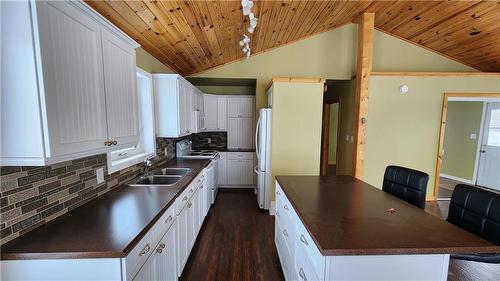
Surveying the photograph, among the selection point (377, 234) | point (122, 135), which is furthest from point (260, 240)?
point (122, 135)

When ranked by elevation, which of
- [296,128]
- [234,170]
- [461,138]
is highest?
[296,128]

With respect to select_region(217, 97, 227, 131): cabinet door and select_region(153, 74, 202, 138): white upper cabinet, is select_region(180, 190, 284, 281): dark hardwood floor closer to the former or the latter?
select_region(153, 74, 202, 138): white upper cabinet

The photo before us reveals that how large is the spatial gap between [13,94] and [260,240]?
2.62 meters

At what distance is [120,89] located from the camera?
1.51m

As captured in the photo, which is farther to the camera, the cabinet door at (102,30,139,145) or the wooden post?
the wooden post

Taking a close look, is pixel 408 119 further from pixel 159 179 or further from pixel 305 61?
pixel 159 179

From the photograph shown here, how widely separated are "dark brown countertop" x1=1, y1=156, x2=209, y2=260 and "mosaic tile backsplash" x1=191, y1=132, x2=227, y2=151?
10.8 ft

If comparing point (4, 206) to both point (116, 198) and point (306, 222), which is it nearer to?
point (116, 198)

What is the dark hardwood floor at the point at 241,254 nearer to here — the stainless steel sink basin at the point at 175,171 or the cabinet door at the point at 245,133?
the stainless steel sink basin at the point at 175,171

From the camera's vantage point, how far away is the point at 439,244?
106cm

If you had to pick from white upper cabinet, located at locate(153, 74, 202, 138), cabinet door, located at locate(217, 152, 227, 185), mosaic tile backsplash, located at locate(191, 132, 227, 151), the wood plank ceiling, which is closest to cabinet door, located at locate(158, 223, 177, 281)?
white upper cabinet, located at locate(153, 74, 202, 138)

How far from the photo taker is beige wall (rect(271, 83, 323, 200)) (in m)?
3.31

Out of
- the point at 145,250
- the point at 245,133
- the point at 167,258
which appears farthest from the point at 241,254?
the point at 245,133

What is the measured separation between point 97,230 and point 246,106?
154 inches
